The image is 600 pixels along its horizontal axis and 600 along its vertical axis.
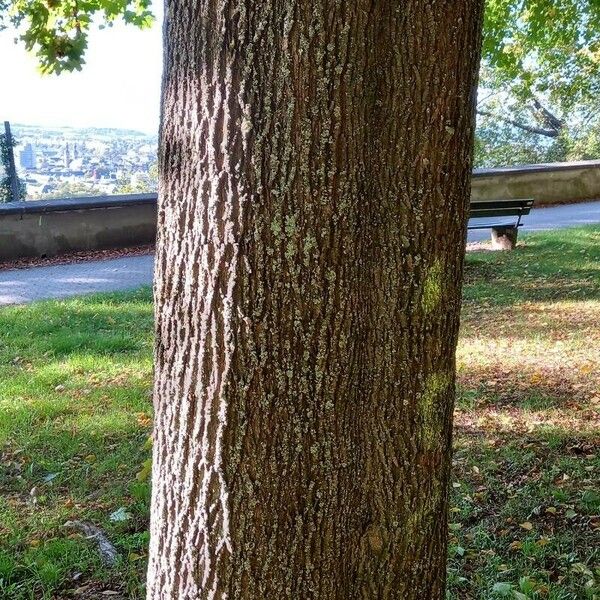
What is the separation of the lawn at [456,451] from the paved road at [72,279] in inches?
48.7

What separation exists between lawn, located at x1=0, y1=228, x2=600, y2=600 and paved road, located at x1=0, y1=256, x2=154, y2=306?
1.24 m

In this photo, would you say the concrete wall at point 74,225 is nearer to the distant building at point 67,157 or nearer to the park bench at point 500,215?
the distant building at point 67,157

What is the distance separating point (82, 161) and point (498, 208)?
282 inches

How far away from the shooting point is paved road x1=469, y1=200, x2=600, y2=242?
12.5m

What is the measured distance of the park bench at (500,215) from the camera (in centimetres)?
1002

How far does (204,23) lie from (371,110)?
16.3 inches

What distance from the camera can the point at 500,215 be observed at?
33.2ft

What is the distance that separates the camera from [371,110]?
1.60 meters

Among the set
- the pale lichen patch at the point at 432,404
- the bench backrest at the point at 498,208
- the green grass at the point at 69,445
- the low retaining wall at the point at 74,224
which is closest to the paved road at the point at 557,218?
the bench backrest at the point at 498,208

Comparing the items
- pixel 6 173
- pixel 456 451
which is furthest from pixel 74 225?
pixel 456 451

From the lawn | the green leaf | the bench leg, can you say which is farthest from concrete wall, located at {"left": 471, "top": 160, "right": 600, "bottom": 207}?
the green leaf

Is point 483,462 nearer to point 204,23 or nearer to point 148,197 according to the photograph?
point 204,23

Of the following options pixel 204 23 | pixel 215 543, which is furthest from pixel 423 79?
pixel 215 543

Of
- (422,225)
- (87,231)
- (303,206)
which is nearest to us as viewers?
(303,206)
